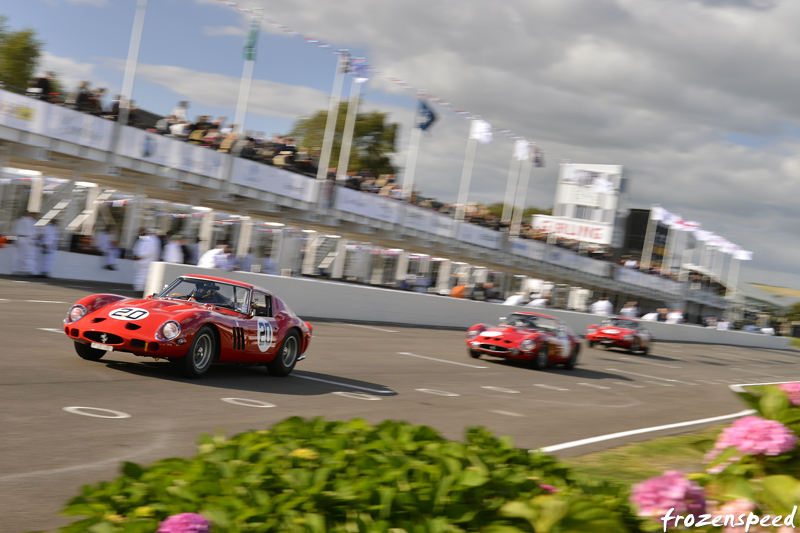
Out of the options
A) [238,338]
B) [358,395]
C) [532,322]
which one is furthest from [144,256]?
[358,395]

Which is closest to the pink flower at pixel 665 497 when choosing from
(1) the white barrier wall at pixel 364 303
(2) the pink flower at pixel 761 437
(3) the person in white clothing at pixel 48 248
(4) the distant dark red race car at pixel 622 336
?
(2) the pink flower at pixel 761 437

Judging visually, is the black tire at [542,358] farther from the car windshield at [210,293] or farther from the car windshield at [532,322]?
the car windshield at [210,293]

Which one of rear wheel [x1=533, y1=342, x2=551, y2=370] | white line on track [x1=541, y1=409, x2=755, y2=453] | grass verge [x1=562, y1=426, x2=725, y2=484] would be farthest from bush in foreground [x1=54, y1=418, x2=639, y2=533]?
rear wheel [x1=533, y1=342, x2=551, y2=370]

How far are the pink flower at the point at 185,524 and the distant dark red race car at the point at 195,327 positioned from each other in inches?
285

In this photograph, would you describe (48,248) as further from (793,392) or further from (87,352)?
(793,392)

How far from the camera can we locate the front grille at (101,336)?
30.6ft

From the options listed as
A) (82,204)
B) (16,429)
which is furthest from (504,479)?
(82,204)

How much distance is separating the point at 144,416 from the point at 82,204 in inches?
1053

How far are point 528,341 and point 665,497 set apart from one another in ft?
53.0

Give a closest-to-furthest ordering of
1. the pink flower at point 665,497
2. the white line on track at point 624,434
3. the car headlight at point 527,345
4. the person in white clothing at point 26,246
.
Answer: the pink flower at point 665,497 < the white line on track at point 624,434 < the car headlight at point 527,345 < the person in white clothing at point 26,246

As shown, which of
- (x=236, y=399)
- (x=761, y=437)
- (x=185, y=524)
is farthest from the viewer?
(x=236, y=399)

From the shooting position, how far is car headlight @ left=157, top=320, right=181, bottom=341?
A: 367 inches

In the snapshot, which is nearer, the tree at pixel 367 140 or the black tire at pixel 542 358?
Answer: the black tire at pixel 542 358

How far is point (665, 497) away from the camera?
7.13 feet
